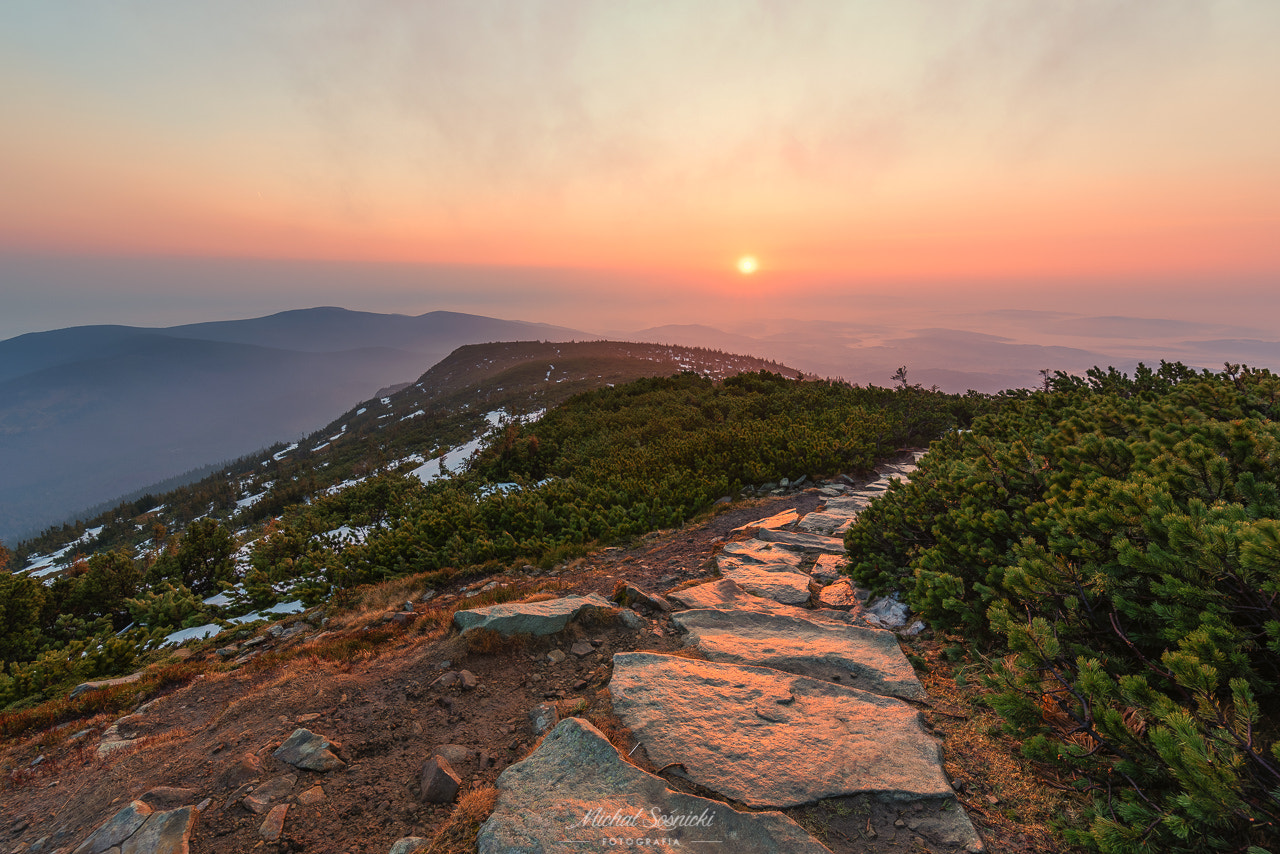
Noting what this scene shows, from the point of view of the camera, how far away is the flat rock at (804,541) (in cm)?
769

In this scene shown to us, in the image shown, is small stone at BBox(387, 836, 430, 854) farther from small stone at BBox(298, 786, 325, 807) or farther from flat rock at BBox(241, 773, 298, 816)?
flat rock at BBox(241, 773, 298, 816)

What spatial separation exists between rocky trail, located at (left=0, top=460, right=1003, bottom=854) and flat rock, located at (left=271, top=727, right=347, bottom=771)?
0.02 m

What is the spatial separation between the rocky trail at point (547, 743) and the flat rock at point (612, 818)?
0.01 metres

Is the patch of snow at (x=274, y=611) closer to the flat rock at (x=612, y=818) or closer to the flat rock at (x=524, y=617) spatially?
the flat rock at (x=524, y=617)

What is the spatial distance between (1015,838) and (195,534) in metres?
13.1

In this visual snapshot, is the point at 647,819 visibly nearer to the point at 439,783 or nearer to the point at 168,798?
the point at 439,783

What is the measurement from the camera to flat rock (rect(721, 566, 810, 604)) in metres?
6.25

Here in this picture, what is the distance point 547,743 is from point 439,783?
74cm

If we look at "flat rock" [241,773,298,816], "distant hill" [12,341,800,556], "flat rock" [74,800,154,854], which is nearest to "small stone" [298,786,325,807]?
"flat rock" [241,773,298,816]

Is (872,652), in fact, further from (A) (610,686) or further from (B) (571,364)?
(B) (571,364)

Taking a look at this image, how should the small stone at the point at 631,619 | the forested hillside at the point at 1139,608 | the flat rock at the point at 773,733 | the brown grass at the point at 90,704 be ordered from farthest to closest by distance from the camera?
the small stone at the point at 631,619
the brown grass at the point at 90,704
the flat rock at the point at 773,733
the forested hillside at the point at 1139,608

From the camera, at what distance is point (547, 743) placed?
3.56 metres

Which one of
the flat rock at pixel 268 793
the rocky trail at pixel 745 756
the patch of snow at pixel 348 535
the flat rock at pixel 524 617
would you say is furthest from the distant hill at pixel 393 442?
the rocky trail at pixel 745 756

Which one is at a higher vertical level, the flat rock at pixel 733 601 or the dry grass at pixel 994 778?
the dry grass at pixel 994 778
